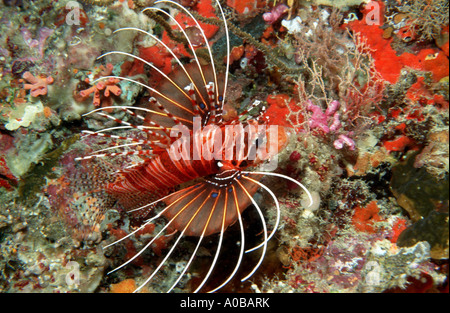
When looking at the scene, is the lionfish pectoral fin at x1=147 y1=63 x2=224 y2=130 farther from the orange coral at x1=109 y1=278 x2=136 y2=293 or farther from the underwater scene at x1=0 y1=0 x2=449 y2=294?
the orange coral at x1=109 y1=278 x2=136 y2=293

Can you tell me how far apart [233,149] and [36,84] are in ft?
10.0

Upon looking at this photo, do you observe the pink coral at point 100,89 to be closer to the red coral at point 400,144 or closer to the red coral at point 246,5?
the red coral at point 246,5

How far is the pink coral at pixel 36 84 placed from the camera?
3.72m

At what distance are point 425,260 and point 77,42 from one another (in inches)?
190

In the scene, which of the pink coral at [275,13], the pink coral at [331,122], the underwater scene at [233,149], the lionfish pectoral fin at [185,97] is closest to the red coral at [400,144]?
the underwater scene at [233,149]

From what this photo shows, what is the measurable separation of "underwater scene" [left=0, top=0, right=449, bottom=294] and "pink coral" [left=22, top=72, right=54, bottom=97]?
20 mm

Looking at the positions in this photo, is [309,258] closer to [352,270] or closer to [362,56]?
[352,270]

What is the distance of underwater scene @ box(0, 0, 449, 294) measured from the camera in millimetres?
2654

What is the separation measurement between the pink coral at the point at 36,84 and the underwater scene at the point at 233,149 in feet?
0.06

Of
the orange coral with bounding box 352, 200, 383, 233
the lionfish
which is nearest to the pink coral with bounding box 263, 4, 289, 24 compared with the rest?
the lionfish

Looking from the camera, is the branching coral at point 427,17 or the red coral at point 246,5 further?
the red coral at point 246,5

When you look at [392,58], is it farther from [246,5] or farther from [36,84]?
[36,84]

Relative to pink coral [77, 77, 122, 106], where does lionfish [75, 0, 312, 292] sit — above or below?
below

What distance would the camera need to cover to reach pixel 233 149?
269 centimetres
